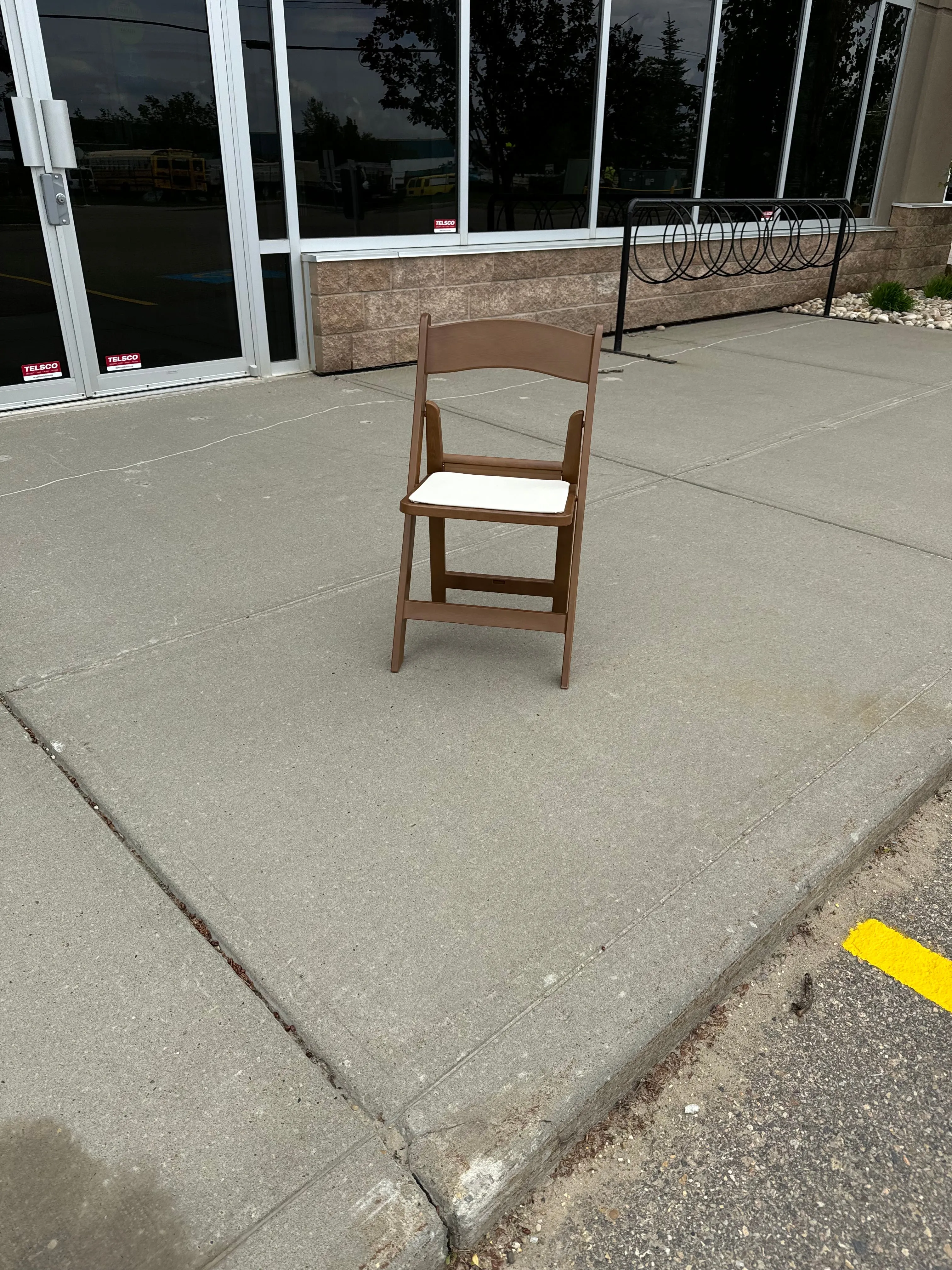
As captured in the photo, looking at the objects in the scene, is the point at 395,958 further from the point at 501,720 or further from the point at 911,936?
the point at 911,936

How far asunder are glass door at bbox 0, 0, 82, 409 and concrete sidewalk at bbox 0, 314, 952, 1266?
0.78 metres

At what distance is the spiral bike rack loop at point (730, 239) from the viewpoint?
27.4 feet

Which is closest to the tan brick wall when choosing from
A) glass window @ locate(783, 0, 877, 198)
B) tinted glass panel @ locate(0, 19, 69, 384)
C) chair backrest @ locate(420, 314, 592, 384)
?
glass window @ locate(783, 0, 877, 198)

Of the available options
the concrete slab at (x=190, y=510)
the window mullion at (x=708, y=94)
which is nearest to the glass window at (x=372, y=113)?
the concrete slab at (x=190, y=510)

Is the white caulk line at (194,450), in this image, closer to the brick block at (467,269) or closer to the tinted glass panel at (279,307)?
the tinted glass panel at (279,307)

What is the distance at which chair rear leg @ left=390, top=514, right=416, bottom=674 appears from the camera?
114 inches

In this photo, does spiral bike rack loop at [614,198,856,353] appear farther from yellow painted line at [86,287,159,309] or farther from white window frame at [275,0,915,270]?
yellow painted line at [86,287,159,309]

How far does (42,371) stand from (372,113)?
9.61ft

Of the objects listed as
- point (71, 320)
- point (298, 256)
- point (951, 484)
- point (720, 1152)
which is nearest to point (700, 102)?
point (298, 256)

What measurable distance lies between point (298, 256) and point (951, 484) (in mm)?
4568

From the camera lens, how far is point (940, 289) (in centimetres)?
1077

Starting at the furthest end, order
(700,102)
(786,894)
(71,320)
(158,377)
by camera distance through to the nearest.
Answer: (700,102), (158,377), (71,320), (786,894)

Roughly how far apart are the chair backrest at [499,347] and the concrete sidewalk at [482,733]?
915mm

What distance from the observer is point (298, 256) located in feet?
21.5
